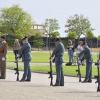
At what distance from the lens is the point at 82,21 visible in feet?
447

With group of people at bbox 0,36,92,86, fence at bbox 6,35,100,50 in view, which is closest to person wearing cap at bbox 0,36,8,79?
group of people at bbox 0,36,92,86

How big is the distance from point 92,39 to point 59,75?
102267 mm

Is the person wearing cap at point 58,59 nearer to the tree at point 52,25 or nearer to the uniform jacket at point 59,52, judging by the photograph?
the uniform jacket at point 59,52

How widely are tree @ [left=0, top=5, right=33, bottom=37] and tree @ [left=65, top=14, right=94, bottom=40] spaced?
473 inches

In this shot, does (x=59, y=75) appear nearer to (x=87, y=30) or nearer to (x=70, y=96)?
(x=70, y=96)

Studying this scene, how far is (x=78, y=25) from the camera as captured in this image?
135m

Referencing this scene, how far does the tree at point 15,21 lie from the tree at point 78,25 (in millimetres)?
12024

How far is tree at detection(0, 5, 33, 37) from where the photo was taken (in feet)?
409

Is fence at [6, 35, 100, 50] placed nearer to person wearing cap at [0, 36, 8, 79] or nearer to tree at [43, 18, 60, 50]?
tree at [43, 18, 60, 50]

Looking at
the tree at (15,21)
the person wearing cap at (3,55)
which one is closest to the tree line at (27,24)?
the tree at (15,21)

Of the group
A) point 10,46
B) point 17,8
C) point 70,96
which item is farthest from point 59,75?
point 17,8

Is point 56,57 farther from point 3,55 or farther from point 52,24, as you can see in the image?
point 52,24

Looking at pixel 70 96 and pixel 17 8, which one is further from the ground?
pixel 17 8

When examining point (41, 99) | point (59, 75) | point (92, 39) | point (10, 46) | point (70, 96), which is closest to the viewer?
point (41, 99)
